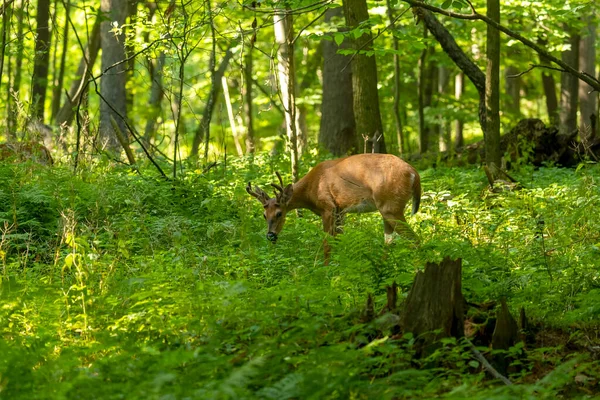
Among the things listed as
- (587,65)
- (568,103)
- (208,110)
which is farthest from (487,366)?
(587,65)

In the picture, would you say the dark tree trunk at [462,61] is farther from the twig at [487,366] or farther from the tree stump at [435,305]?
the twig at [487,366]

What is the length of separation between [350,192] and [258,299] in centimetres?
507

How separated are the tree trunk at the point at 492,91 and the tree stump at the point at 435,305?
22.3ft

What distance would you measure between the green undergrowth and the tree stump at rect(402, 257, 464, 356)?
14cm

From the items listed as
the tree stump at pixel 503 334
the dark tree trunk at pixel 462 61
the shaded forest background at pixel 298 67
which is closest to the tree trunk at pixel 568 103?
the shaded forest background at pixel 298 67

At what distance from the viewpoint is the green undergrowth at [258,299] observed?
4598 mm

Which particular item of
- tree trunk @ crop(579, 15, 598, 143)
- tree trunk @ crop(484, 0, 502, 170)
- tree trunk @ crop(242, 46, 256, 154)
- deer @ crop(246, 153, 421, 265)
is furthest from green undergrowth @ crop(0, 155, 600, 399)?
tree trunk @ crop(579, 15, 598, 143)

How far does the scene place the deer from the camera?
10.4 meters

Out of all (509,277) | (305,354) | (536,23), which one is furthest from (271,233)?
(536,23)

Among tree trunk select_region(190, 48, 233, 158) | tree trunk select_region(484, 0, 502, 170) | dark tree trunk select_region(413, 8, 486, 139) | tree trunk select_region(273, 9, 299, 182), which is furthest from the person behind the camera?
tree trunk select_region(190, 48, 233, 158)

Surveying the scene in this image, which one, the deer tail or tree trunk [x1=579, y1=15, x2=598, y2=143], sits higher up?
tree trunk [x1=579, y1=15, x2=598, y2=143]

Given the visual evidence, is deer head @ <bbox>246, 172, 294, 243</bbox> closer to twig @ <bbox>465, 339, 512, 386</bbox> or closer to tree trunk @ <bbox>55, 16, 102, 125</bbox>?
twig @ <bbox>465, 339, 512, 386</bbox>

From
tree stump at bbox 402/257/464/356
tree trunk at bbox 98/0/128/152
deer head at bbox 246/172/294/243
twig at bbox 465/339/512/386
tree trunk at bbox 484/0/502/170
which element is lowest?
twig at bbox 465/339/512/386

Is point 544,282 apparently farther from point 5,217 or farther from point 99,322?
point 5,217
